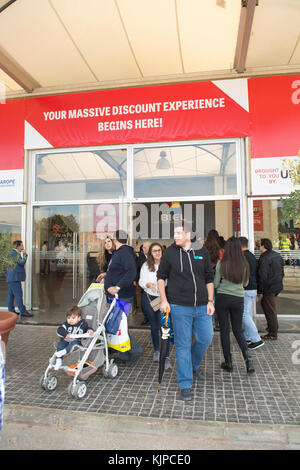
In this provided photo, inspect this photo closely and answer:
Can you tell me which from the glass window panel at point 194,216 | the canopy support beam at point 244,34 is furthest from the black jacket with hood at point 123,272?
the canopy support beam at point 244,34

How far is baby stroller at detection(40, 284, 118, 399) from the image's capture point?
3.49 m

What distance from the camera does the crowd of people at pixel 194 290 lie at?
351 centimetres

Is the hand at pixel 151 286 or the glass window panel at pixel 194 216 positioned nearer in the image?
the hand at pixel 151 286

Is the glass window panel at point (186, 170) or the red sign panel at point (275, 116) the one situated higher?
the red sign panel at point (275, 116)

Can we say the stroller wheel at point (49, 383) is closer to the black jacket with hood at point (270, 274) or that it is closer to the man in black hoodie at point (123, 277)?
the man in black hoodie at point (123, 277)

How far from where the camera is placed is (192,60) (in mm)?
6758

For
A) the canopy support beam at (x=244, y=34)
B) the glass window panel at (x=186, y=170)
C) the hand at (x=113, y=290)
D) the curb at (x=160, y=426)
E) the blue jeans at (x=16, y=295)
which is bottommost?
the curb at (x=160, y=426)

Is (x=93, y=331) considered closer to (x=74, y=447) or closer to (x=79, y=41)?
(x=74, y=447)

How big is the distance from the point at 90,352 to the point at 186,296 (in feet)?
4.35

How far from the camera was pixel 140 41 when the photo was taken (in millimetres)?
6348

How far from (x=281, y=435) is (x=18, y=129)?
303 inches

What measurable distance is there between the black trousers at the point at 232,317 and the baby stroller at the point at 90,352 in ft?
4.38

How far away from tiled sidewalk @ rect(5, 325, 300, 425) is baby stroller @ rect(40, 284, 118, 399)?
108 millimetres
